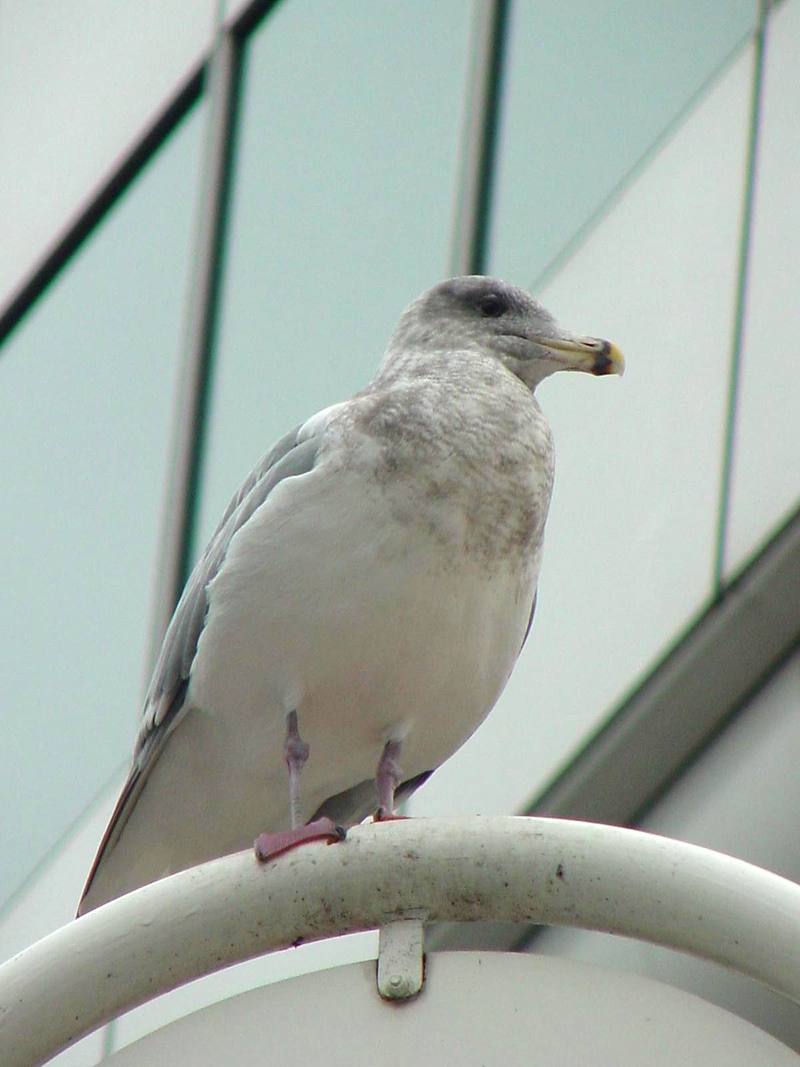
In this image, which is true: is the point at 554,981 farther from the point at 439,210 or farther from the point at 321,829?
the point at 439,210

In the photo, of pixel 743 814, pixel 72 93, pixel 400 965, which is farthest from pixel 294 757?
pixel 72 93

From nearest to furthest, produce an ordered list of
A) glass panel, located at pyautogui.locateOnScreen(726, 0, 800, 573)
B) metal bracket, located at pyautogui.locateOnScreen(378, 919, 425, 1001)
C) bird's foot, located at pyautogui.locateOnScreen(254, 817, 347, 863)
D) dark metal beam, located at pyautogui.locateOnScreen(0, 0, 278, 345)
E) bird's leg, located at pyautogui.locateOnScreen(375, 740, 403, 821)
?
metal bracket, located at pyautogui.locateOnScreen(378, 919, 425, 1001), bird's foot, located at pyautogui.locateOnScreen(254, 817, 347, 863), bird's leg, located at pyautogui.locateOnScreen(375, 740, 403, 821), glass panel, located at pyautogui.locateOnScreen(726, 0, 800, 573), dark metal beam, located at pyautogui.locateOnScreen(0, 0, 278, 345)

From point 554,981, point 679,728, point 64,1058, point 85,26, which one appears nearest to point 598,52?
point 679,728

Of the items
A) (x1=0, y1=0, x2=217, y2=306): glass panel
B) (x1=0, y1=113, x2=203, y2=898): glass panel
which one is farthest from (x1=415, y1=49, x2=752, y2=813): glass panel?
(x1=0, y1=0, x2=217, y2=306): glass panel

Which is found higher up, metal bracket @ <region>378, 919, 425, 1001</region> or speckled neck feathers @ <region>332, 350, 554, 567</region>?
speckled neck feathers @ <region>332, 350, 554, 567</region>

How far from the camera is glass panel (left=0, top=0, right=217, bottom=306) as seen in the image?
9.07 meters

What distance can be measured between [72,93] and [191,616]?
5.74 metres

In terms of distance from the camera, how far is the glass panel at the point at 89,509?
818 centimetres

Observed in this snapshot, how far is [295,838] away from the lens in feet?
9.96

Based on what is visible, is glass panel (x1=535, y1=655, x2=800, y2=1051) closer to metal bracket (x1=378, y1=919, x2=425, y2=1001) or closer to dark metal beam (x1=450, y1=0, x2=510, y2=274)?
dark metal beam (x1=450, y1=0, x2=510, y2=274)

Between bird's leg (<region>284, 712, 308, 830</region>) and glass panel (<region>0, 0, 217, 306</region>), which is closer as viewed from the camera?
bird's leg (<region>284, 712, 308, 830</region>)

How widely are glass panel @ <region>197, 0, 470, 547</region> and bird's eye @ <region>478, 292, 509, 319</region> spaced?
286 cm

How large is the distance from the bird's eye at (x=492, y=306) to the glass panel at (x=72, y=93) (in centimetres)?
465

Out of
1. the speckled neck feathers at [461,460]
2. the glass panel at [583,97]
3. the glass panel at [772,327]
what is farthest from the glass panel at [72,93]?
the speckled neck feathers at [461,460]
